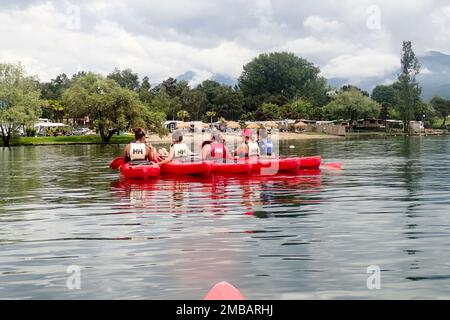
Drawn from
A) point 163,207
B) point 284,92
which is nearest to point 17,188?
point 163,207

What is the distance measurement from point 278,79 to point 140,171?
17373cm

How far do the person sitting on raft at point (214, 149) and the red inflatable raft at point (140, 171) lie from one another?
2.59 m

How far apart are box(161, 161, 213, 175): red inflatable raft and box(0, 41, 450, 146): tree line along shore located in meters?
52.6

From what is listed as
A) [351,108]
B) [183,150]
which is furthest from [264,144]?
[351,108]

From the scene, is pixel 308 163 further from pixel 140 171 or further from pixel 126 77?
pixel 126 77

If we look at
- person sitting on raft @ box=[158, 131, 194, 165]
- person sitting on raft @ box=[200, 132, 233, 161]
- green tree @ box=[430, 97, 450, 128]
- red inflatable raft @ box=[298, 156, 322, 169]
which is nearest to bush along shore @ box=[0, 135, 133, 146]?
person sitting on raft @ box=[158, 131, 194, 165]

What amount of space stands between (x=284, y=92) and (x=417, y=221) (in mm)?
181562

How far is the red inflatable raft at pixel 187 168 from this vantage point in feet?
79.2

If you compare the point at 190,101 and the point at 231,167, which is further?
the point at 190,101

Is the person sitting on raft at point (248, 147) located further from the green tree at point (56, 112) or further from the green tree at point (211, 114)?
the green tree at point (211, 114)

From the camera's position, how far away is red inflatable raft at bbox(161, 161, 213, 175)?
79.2ft

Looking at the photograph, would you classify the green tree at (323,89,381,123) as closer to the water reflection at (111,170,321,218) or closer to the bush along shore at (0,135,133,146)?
the bush along shore at (0,135,133,146)

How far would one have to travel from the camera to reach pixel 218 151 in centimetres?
2600

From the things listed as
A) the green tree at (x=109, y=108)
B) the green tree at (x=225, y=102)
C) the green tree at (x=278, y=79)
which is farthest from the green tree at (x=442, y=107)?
the green tree at (x=109, y=108)
